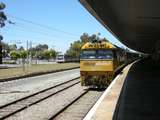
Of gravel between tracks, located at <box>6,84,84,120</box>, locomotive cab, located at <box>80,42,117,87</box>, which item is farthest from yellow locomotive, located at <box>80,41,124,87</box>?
gravel between tracks, located at <box>6,84,84,120</box>

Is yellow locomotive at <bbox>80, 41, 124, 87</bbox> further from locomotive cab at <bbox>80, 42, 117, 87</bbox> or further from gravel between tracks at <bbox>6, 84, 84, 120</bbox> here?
gravel between tracks at <bbox>6, 84, 84, 120</bbox>

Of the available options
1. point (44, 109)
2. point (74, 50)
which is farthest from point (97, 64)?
point (74, 50)

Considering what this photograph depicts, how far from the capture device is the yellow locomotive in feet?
79.6

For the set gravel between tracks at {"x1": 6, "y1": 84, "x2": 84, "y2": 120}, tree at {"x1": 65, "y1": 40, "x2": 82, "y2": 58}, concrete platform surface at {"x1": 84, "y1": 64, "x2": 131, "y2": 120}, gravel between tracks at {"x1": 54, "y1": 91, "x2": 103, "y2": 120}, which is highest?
tree at {"x1": 65, "y1": 40, "x2": 82, "y2": 58}

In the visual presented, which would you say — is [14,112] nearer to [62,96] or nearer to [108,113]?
[108,113]

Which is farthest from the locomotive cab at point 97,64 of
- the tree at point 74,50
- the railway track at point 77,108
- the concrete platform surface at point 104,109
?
the tree at point 74,50

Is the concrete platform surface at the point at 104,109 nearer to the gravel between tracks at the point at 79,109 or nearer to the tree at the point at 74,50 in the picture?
the gravel between tracks at the point at 79,109

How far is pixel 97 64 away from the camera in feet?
79.5

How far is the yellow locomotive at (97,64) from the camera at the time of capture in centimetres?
2425

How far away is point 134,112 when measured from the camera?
13.3 metres

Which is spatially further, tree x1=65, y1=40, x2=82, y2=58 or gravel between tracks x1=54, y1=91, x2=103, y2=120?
tree x1=65, y1=40, x2=82, y2=58

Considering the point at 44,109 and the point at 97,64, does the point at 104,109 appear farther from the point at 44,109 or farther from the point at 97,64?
the point at 97,64

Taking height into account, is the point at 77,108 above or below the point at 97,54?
below

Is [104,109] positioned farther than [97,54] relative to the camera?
No
